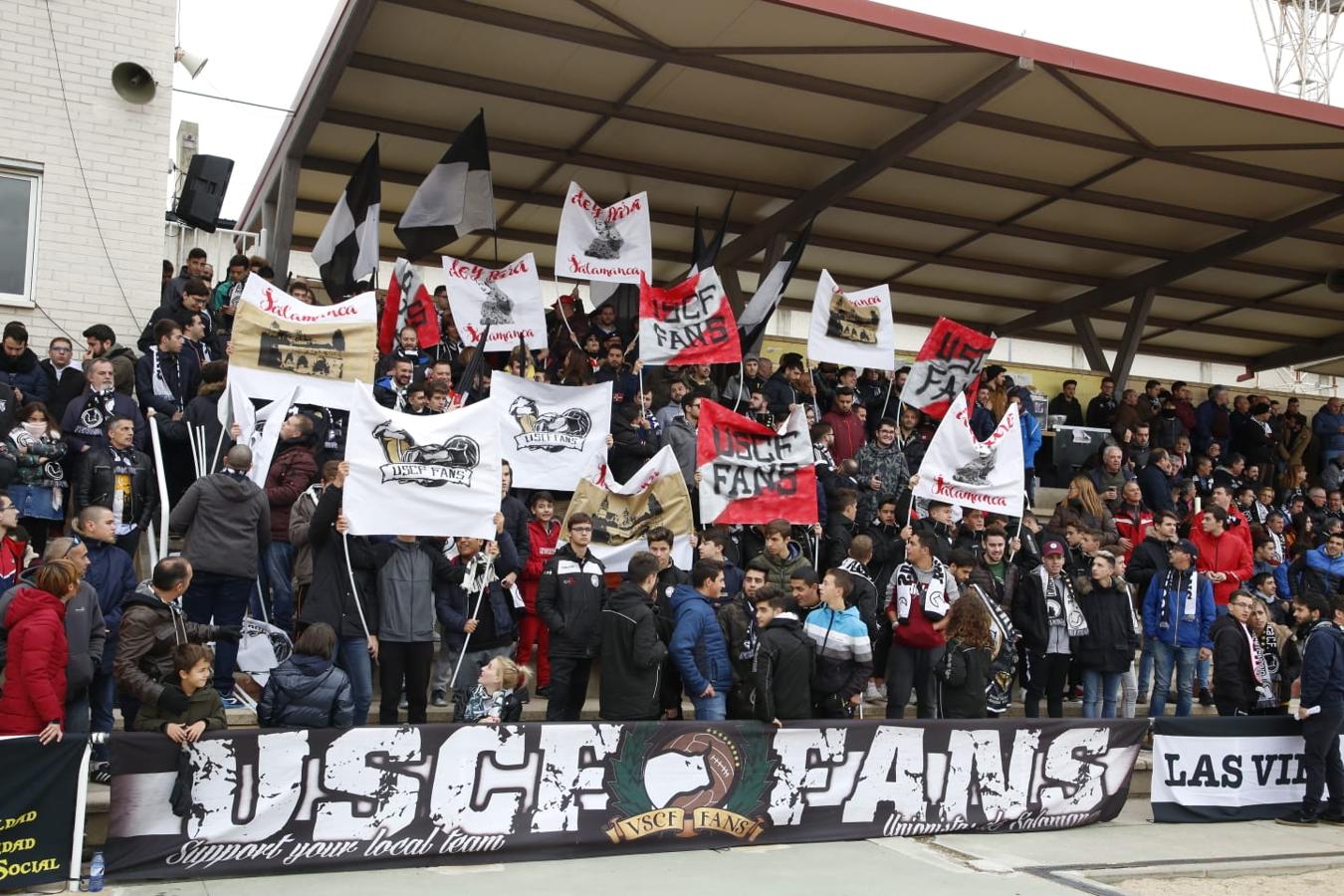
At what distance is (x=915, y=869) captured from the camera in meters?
8.30

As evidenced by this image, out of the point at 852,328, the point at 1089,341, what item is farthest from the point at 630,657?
the point at 1089,341

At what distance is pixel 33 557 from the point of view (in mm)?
8664

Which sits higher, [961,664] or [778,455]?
[778,455]

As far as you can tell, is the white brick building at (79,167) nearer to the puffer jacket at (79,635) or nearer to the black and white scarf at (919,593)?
the puffer jacket at (79,635)

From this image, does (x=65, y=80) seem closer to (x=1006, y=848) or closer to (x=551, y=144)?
(x=551, y=144)

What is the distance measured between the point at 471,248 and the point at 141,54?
7.30 m

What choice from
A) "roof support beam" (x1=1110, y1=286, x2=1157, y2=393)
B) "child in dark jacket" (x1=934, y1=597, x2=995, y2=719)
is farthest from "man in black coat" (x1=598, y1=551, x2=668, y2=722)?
"roof support beam" (x1=1110, y1=286, x2=1157, y2=393)

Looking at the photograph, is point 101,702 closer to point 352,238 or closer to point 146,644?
point 146,644

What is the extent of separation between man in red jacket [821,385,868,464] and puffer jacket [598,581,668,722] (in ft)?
18.7

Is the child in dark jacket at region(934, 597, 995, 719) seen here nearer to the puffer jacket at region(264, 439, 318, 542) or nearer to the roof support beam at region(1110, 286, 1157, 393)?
the puffer jacket at region(264, 439, 318, 542)

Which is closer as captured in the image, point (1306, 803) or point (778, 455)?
point (1306, 803)

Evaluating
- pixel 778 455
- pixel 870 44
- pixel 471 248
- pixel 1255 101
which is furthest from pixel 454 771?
pixel 471 248

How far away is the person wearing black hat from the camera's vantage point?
483 inches

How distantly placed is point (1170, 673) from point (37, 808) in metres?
10.1
